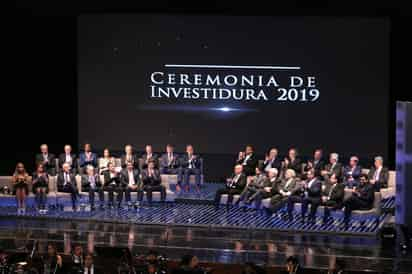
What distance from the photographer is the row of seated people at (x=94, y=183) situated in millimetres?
18516

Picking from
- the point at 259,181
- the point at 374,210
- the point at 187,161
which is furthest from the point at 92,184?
the point at 374,210

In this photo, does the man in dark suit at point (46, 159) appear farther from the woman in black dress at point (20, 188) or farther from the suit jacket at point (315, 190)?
the suit jacket at point (315, 190)

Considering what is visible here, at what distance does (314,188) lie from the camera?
1747cm

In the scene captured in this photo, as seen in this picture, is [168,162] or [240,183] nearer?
[240,183]

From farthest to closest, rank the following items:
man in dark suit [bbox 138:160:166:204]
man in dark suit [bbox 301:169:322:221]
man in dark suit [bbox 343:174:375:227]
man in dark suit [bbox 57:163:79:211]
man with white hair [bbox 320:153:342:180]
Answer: man in dark suit [bbox 138:160:166:204] → man in dark suit [bbox 57:163:79:211] → man with white hair [bbox 320:153:342:180] → man in dark suit [bbox 301:169:322:221] → man in dark suit [bbox 343:174:375:227]

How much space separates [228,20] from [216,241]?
6525 mm

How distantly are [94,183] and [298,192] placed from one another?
402 centimetres

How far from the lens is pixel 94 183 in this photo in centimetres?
1892

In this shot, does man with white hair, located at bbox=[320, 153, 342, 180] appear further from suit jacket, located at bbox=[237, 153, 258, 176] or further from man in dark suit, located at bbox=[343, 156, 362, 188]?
suit jacket, located at bbox=[237, 153, 258, 176]

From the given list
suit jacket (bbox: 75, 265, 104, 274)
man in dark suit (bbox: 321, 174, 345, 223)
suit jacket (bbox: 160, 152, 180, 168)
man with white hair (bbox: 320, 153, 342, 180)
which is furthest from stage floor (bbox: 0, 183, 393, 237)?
suit jacket (bbox: 75, 265, 104, 274)

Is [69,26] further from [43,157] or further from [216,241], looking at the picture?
[216,241]

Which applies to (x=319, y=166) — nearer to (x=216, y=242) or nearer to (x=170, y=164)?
(x=170, y=164)

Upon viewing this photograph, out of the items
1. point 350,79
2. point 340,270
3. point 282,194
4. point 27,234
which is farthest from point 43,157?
point 340,270

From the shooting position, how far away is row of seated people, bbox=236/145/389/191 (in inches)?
721
